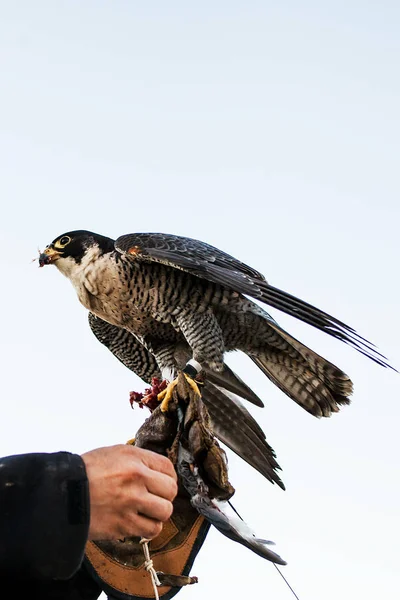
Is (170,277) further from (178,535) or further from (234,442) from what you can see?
(178,535)

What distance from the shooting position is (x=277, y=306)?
4.32m

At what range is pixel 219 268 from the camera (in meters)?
4.68

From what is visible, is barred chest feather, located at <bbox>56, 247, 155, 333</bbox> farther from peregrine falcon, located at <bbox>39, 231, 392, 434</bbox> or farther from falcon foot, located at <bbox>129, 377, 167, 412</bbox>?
falcon foot, located at <bbox>129, 377, 167, 412</bbox>

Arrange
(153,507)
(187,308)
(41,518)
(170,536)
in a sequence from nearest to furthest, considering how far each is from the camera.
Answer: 1. (41,518)
2. (153,507)
3. (170,536)
4. (187,308)

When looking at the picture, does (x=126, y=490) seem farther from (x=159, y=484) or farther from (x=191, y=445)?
(x=191, y=445)

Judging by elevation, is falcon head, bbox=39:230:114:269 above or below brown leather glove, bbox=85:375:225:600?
above

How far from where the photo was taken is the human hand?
1500 millimetres

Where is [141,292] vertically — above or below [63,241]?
below

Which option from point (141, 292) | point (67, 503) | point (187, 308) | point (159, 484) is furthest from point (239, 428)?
point (67, 503)

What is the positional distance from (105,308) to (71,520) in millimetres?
3622

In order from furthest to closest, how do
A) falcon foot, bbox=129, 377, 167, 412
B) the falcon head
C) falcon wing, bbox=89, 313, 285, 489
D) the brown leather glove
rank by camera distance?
the falcon head < falcon wing, bbox=89, 313, 285, 489 < falcon foot, bbox=129, 377, 167, 412 < the brown leather glove

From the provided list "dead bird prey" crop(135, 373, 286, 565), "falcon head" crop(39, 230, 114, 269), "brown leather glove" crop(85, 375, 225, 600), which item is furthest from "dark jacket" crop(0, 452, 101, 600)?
"falcon head" crop(39, 230, 114, 269)

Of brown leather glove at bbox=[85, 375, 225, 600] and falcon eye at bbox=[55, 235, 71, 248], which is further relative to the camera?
falcon eye at bbox=[55, 235, 71, 248]

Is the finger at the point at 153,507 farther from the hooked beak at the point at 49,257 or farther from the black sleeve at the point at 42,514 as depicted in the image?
the hooked beak at the point at 49,257
